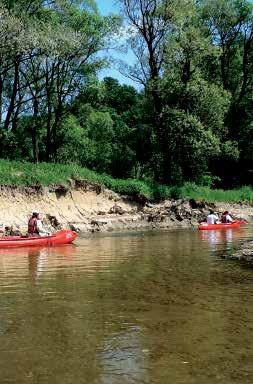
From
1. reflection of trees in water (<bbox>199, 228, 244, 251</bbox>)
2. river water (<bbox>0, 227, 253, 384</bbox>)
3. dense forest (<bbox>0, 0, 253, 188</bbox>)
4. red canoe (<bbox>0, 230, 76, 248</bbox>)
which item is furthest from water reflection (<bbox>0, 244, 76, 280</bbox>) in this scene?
dense forest (<bbox>0, 0, 253, 188</bbox>)

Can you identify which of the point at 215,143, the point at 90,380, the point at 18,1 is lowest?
the point at 90,380

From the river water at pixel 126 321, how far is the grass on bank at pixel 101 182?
48.2 ft

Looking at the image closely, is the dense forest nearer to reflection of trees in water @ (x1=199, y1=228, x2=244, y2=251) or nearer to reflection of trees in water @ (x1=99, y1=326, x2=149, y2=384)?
reflection of trees in water @ (x1=199, y1=228, x2=244, y2=251)

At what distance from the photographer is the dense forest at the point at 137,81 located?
3834cm

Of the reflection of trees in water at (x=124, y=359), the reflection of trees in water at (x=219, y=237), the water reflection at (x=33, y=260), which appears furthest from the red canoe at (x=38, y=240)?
the reflection of trees in water at (x=124, y=359)

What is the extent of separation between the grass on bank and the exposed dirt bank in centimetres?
51

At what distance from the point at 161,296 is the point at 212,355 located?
13.7 ft

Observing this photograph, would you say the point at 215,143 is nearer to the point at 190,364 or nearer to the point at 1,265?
the point at 1,265

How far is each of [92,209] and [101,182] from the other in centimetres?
268

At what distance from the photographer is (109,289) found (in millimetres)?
12492

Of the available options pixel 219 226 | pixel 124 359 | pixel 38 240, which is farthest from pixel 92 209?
pixel 124 359

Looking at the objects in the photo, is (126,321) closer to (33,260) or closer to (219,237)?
(33,260)

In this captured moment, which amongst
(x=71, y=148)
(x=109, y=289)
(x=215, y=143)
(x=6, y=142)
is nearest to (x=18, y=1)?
(x=6, y=142)

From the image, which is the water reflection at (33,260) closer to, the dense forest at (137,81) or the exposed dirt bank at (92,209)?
the exposed dirt bank at (92,209)
